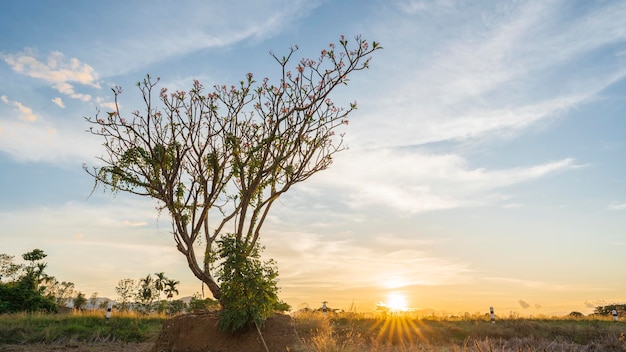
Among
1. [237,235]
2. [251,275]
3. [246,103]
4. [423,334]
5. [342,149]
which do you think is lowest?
[423,334]

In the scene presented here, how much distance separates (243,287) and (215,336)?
Answer: 2.10m

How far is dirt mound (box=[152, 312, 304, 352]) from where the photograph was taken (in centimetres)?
1276

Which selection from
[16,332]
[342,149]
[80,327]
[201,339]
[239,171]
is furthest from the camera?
[80,327]

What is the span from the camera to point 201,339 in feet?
43.8

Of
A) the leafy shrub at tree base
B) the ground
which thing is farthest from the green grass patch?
the leafy shrub at tree base

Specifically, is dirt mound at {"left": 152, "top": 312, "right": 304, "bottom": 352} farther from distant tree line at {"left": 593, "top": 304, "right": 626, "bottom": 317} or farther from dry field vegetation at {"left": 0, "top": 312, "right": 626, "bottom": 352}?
distant tree line at {"left": 593, "top": 304, "right": 626, "bottom": 317}

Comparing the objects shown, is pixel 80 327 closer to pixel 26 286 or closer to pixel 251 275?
pixel 251 275

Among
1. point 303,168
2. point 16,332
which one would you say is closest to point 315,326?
point 303,168

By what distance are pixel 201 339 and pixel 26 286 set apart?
28.2m

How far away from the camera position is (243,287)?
12375 millimetres

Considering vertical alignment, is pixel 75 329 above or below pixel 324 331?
below

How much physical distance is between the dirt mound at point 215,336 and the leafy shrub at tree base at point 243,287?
1.41 feet

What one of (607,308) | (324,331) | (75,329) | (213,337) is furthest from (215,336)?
(607,308)

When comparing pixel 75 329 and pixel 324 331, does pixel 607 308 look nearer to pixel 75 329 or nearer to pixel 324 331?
pixel 324 331
